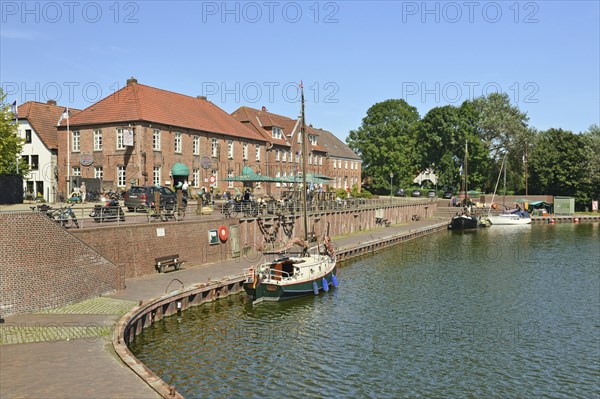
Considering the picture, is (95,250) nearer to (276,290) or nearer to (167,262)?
(167,262)

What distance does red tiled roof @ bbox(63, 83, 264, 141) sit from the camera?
49.3 meters

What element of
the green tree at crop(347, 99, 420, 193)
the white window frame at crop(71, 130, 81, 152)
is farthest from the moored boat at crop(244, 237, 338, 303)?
the green tree at crop(347, 99, 420, 193)

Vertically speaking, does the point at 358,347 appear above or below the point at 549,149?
below

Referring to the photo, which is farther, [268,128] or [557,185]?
[557,185]

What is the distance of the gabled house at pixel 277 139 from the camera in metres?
72.0

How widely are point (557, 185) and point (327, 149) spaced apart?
4323cm

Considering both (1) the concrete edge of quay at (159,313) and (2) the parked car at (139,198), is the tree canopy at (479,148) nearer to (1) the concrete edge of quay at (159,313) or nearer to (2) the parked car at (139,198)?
(2) the parked car at (139,198)

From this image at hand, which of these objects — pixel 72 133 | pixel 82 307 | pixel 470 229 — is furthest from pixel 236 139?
pixel 82 307

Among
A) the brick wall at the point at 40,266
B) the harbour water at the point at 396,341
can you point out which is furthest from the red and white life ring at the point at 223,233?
the brick wall at the point at 40,266

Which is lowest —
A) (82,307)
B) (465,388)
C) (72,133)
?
(465,388)

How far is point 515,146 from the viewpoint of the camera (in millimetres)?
101125

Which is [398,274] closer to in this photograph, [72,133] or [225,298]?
[225,298]

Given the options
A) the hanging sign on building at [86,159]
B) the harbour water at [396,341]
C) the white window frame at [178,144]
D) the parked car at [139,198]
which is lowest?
the harbour water at [396,341]

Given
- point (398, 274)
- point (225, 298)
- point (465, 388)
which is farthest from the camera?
point (398, 274)
